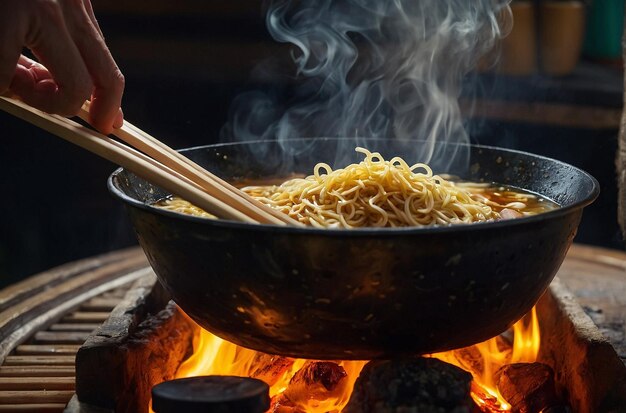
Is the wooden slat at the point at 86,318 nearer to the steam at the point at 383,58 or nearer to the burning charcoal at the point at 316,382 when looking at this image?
the burning charcoal at the point at 316,382

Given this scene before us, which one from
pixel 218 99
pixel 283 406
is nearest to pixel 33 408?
pixel 283 406

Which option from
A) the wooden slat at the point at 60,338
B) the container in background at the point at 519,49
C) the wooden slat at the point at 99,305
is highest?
the container in background at the point at 519,49

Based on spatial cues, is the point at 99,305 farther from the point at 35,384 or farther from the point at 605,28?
the point at 605,28

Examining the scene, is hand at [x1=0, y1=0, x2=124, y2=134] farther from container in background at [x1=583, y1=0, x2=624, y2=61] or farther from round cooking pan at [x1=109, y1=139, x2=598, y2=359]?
container in background at [x1=583, y1=0, x2=624, y2=61]

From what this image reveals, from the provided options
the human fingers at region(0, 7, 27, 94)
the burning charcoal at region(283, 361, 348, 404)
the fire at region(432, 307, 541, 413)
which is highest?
the human fingers at region(0, 7, 27, 94)

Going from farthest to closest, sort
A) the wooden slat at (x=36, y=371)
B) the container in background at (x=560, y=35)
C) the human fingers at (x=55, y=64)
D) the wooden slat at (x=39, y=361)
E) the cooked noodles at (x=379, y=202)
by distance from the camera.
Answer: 1. the container in background at (x=560, y=35)
2. the wooden slat at (x=39, y=361)
3. the wooden slat at (x=36, y=371)
4. the cooked noodles at (x=379, y=202)
5. the human fingers at (x=55, y=64)

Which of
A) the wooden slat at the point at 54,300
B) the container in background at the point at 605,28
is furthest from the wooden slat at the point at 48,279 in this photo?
the container in background at the point at 605,28

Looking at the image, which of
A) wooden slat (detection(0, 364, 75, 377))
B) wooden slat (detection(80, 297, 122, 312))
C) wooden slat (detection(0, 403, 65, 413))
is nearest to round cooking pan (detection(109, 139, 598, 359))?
wooden slat (detection(0, 403, 65, 413))
